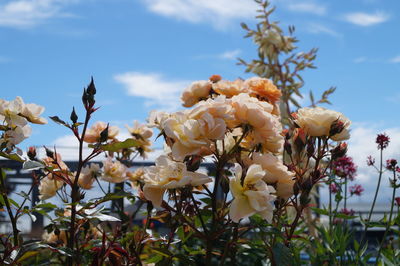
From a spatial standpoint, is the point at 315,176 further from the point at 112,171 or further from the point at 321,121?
the point at 112,171

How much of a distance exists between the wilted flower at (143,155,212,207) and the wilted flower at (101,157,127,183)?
1072 millimetres

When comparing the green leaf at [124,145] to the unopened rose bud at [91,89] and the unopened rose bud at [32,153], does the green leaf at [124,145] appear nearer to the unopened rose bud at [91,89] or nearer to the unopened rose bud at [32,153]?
the unopened rose bud at [91,89]

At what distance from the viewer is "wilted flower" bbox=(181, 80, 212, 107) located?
2004 mm

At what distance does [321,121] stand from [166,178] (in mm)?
554

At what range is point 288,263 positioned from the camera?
1.37 m

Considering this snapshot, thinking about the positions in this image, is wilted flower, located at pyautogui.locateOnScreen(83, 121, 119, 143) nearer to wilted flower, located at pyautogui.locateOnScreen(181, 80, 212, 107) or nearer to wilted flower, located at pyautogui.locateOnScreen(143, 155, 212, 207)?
wilted flower, located at pyautogui.locateOnScreen(181, 80, 212, 107)

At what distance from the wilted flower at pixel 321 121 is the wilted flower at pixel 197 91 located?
46cm

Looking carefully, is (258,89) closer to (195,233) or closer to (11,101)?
(195,233)

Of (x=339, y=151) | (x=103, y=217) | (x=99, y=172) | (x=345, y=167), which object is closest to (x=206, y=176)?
(x=103, y=217)

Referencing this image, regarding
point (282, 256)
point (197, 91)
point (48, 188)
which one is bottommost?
point (282, 256)

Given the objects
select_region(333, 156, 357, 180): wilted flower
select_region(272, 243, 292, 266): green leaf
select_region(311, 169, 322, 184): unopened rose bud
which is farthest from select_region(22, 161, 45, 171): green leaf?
select_region(333, 156, 357, 180): wilted flower

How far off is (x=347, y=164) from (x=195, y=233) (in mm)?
1341

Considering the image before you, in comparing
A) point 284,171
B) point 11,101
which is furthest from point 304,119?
point 11,101

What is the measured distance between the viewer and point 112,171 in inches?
96.2
